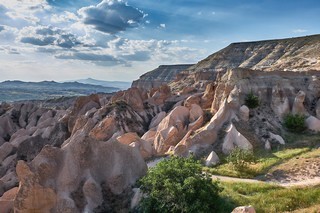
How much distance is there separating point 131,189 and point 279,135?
1838 cm

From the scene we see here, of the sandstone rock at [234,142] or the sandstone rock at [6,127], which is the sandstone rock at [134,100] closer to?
the sandstone rock at [6,127]

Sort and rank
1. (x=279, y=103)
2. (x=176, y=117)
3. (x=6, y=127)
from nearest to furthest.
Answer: (x=279, y=103)
(x=176, y=117)
(x=6, y=127)

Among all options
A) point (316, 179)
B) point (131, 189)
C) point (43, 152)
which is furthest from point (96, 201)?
point (316, 179)

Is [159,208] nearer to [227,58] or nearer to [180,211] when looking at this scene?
[180,211]

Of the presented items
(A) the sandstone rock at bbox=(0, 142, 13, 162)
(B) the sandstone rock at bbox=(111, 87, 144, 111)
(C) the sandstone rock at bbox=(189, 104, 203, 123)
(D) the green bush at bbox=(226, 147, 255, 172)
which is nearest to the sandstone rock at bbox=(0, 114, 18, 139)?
(A) the sandstone rock at bbox=(0, 142, 13, 162)

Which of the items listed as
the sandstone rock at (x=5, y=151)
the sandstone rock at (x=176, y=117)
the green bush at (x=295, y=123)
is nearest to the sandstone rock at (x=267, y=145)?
the green bush at (x=295, y=123)

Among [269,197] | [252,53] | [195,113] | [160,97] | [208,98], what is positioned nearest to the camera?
[269,197]

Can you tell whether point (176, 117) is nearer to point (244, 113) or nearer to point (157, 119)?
point (157, 119)

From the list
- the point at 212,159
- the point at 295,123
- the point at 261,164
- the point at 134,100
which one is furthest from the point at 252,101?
the point at 134,100

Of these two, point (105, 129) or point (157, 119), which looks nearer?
point (105, 129)

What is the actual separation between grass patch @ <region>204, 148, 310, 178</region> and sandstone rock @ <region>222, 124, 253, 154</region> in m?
1.22

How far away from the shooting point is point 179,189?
2042 centimetres

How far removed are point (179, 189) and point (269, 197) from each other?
643 centimetres

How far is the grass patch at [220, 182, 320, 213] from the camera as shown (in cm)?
2183
